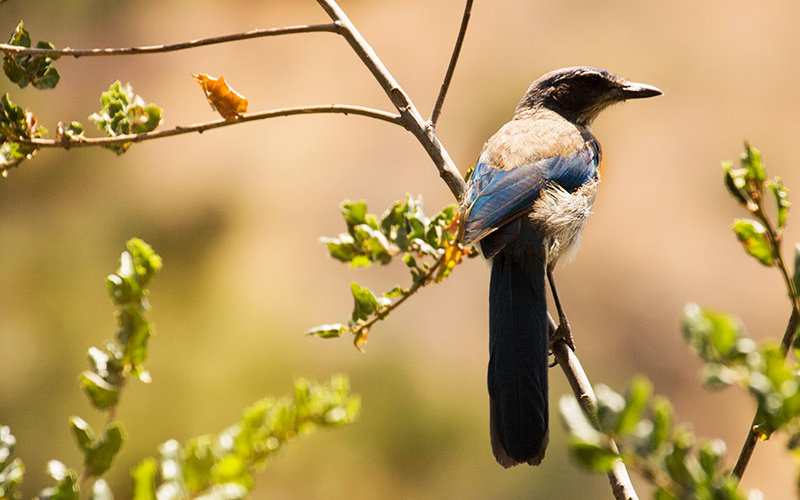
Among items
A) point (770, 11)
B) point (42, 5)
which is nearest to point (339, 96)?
point (42, 5)

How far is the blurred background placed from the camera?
856cm

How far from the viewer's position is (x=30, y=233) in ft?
34.6

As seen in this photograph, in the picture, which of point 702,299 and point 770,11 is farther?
point 770,11

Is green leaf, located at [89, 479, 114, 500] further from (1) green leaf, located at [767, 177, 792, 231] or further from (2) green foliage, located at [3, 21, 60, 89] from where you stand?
(2) green foliage, located at [3, 21, 60, 89]

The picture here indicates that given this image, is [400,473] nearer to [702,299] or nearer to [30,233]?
[702,299]

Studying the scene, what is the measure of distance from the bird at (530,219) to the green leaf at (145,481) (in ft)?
4.53

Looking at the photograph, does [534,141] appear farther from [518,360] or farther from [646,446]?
[646,446]

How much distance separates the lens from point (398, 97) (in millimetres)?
2973

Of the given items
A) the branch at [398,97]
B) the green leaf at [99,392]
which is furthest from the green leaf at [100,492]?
the branch at [398,97]

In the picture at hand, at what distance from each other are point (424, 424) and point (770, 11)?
29.9 feet

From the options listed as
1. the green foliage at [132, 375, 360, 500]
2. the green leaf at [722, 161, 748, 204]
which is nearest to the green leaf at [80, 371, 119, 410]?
the green foliage at [132, 375, 360, 500]

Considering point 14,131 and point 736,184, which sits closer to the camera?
point 736,184

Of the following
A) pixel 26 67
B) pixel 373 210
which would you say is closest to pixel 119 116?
pixel 26 67

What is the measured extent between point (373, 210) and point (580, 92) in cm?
485
